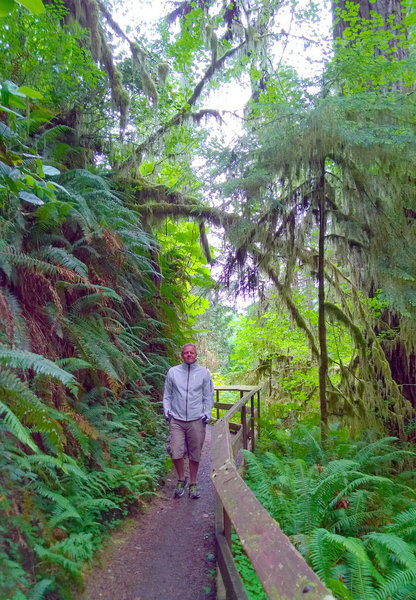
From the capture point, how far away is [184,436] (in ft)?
18.2

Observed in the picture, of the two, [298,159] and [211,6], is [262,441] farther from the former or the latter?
[211,6]

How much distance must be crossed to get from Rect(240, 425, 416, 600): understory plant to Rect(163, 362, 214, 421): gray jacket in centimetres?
108

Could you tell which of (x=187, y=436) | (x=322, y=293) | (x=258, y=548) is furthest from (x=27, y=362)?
(x=322, y=293)

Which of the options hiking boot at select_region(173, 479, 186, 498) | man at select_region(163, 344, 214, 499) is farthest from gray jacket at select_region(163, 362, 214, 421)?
hiking boot at select_region(173, 479, 186, 498)

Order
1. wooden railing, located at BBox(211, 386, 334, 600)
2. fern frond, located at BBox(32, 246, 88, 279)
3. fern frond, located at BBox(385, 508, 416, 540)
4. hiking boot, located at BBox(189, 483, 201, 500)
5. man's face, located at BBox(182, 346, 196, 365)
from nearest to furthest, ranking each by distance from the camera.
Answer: wooden railing, located at BBox(211, 386, 334, 600) → fern frond, located at BBox(385, 508, 416, 540) → fern frond, located at BBox(32, 246, 88, 279) → hiking boot, located at BBox(189, 483, 201, 500) → man's face, located at BBox(182, 346, 196, 365)

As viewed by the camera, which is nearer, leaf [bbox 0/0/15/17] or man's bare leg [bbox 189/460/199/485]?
leaf [bbox 0/0/15/17]

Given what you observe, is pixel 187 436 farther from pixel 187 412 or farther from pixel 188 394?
pixel 188 394

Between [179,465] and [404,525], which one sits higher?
[179,465]

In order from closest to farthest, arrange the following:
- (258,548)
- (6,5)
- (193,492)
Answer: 1. (6,5)
2. (258,548)
3. (193,492)

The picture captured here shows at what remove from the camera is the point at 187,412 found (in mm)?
5477

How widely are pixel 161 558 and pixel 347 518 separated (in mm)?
1881

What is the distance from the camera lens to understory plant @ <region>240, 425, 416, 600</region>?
10.5 feet

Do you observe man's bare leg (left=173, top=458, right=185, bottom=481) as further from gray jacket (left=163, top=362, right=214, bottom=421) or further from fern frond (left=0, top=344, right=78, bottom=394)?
fern frond (left=0, top=344, right=78, bottom=394)

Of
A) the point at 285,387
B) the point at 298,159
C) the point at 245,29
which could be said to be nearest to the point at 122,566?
the point at 298,159
